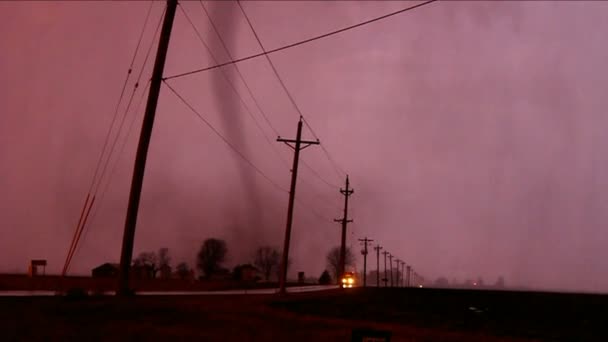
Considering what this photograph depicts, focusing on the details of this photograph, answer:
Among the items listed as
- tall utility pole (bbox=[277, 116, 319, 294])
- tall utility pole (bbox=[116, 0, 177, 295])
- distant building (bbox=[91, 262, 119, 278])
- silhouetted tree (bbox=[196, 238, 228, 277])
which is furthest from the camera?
silhouetted tree (bbox=[196, 238, 228, 277])

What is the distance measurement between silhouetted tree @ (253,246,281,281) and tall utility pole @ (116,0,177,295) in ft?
531

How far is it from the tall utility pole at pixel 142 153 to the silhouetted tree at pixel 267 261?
16195cm

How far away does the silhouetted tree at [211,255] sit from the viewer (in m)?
164

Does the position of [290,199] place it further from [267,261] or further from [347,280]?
[267,261]


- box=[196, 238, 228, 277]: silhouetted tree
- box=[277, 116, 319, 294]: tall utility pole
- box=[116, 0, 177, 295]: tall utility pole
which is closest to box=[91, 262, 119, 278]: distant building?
box=[196, 238, 228, 277]: silhouetted tree

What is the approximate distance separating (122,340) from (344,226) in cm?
6799

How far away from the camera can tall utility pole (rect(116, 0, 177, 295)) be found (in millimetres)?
20375

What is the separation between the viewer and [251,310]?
2355cm

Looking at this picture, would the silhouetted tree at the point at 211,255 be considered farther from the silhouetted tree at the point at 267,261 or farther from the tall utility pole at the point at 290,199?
the tall utility pole at the point at 290,199

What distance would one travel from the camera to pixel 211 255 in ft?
554

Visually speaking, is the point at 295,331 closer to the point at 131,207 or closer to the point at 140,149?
the point at 131,207

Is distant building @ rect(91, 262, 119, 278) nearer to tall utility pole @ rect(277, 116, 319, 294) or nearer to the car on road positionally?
the car on road

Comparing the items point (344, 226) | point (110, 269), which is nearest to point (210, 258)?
point (110, 269)

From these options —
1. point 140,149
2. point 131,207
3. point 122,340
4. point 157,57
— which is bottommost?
point 122,340
